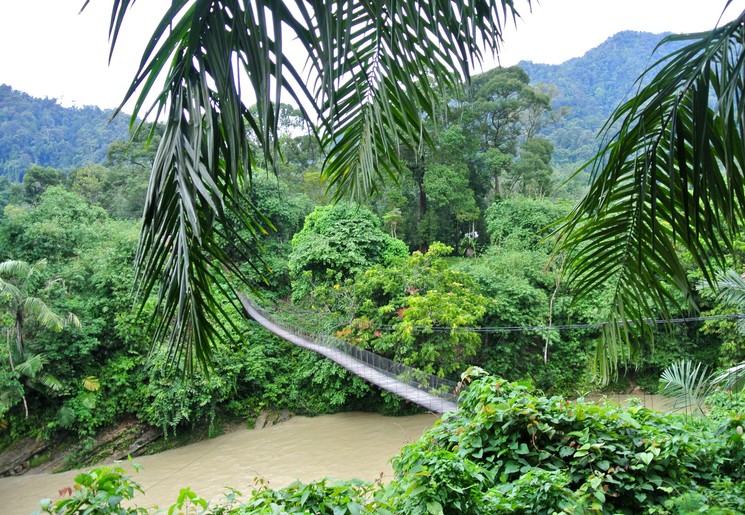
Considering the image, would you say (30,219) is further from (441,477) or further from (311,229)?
(441,477)

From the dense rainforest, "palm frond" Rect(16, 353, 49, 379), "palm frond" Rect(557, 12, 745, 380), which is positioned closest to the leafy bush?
"palm frond" Rect(557, 12, 745, 380)

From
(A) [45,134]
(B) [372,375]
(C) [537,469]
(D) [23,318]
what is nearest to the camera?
(C) [537,469]

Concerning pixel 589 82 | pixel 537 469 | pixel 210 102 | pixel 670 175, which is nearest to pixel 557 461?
pixel 537 469

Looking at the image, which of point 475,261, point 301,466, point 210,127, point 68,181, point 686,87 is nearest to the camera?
point 210,127

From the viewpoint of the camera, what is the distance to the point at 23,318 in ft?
21.8

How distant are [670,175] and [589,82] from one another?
29776mm

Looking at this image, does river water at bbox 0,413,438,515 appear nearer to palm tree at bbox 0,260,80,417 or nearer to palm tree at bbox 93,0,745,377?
palm tree at bbox 0,260,80,417

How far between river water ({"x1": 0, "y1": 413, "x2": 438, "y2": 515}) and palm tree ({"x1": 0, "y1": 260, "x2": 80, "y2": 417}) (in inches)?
46.4

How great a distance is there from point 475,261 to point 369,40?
887cm

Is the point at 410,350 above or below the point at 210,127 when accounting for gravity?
below

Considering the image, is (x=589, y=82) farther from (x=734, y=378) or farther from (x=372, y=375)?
(x=734, y=378)

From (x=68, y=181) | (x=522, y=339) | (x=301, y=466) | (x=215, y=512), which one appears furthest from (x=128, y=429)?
(x=68, y=181)

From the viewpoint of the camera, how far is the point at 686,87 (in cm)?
86

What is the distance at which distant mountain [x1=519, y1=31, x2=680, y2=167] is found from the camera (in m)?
19.5
